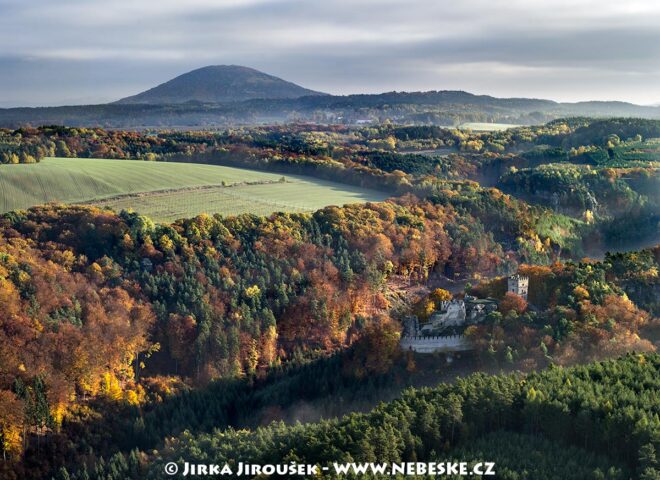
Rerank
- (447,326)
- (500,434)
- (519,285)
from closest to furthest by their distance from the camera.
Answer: (500,434) → (447,326) → (519,285)

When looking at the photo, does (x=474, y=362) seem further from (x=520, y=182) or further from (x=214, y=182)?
(x=520, y=182)

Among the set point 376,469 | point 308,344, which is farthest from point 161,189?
→ point 376,469

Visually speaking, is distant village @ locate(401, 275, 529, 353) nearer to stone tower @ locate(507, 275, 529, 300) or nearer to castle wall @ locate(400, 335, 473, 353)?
castle wall @ locate(400, 335, 473, 353)

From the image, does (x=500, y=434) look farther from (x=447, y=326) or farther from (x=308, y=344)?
(x=308, y=344)

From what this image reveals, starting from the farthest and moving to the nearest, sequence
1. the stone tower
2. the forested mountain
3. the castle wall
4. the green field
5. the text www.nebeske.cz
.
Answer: the green field → the stone tower → the castle wall → the forested mountain → the text www.nebeske.cz

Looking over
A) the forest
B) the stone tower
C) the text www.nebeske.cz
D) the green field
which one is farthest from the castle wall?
the green field

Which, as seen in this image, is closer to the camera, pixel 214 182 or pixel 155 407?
pixel 155 407

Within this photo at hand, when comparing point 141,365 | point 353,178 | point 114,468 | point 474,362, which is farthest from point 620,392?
point 353,178
